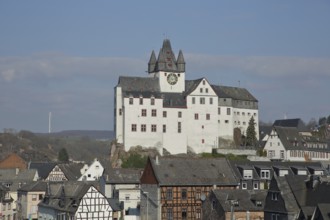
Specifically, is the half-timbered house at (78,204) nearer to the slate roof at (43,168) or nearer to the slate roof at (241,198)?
the slate roof at (241,198)

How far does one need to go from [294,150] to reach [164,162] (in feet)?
145

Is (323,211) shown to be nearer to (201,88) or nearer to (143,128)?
(143,128)

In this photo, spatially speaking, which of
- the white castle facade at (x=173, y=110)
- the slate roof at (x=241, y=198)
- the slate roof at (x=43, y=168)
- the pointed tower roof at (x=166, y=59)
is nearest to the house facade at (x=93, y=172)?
the slate roof at (x=43, y=168)

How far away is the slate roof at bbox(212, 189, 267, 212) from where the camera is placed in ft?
220

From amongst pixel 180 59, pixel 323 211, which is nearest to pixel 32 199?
pixel 180 59

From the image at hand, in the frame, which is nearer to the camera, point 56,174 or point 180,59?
point 56,174

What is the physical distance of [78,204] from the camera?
74.8 meters

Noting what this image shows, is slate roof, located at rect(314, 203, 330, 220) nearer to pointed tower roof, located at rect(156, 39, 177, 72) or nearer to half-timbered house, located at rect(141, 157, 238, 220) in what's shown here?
half-timbered house, located at rect(141, 157, 238, 220)

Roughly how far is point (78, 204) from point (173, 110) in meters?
43.9

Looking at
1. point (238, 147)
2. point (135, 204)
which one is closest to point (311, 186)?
point (135, 204)

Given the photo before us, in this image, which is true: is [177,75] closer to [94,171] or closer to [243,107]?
[243,107]

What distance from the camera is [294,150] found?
11706 centimetres

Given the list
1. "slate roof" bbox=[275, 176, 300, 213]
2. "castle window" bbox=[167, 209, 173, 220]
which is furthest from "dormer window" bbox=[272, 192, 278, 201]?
"castle window" bbox=[167, 209, 173, 220]

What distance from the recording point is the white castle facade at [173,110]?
4483 inches
